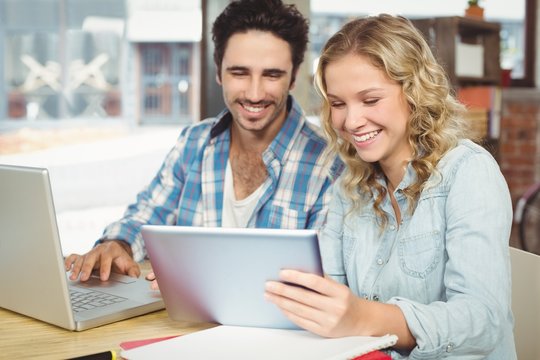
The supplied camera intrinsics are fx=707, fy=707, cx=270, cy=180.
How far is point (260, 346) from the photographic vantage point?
1.05m

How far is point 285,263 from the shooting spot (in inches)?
39.9

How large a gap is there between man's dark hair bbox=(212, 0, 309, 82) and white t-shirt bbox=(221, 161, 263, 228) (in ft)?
1.30

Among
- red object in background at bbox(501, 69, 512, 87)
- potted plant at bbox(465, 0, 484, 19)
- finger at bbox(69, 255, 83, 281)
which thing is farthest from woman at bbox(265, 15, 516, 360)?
red object in background at bbox(501, 69, 512, 87)

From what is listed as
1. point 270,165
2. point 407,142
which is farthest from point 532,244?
point 407,142

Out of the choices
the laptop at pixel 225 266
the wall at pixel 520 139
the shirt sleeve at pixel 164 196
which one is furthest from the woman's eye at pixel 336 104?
the wall at pixel 520 139

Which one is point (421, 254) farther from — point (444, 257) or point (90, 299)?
point (90, 299)

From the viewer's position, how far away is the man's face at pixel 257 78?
79.9 inches

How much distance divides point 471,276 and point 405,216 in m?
0.25

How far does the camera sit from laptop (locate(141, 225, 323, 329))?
1.00 m

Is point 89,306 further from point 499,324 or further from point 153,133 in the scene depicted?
point 153,133

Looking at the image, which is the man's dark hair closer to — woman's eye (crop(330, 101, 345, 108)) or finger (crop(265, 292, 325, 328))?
woman's eye (crop(330, 101, 345, 108))

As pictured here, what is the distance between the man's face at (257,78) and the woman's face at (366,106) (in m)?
0.64

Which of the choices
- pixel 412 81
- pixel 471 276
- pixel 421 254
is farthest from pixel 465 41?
pixel 471 276

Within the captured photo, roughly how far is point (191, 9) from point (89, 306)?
2342 millimetres
